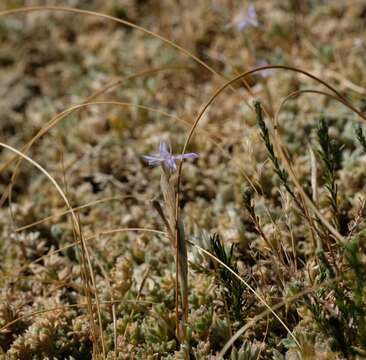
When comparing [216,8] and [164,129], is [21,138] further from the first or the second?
[216,8]

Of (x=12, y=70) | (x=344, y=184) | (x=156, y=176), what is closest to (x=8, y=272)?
(x=156, y=176)

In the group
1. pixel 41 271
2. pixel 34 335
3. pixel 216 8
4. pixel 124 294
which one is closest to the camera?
pixel 34 335

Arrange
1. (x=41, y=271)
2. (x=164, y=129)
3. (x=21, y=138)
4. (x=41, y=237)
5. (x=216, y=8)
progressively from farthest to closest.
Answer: (x=216, y=8), (x=21, y=138), (x=164, y=129), (x=41, y=237), (x=41, y=271)

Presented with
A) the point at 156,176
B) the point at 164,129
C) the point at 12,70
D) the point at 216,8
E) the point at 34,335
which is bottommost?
the point at 34,335

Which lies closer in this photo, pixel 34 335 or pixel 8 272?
pixel 34 335

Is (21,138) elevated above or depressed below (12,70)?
below

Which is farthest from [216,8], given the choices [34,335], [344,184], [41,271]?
[34,335]

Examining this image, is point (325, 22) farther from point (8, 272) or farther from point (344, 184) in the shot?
point (8, 272)
